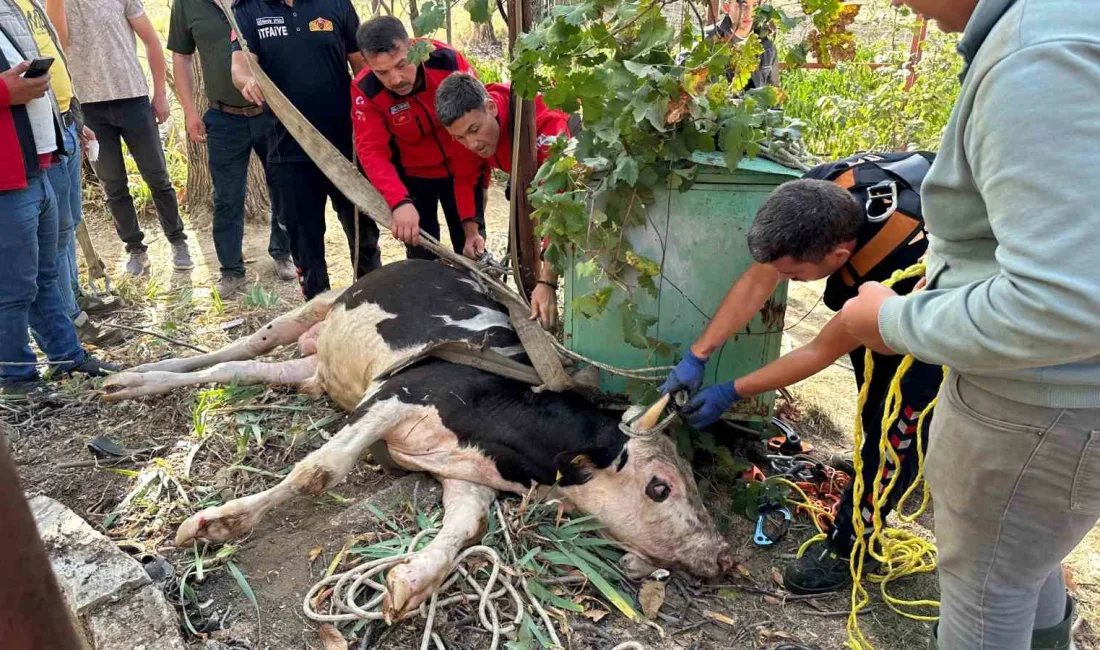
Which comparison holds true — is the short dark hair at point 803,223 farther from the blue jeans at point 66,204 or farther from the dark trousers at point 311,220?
the blue jeans at point 66,204

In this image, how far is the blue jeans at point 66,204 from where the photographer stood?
393 cm

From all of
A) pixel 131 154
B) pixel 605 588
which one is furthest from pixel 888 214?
pixel 131 154

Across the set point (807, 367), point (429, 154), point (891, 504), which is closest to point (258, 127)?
point (429, 154)

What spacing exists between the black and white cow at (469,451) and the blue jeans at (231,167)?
1.98 m

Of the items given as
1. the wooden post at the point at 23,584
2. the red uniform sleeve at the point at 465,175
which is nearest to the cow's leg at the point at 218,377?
the red uniform sleeve at the point at 465,175

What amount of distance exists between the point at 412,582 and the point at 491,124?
2.25 meters

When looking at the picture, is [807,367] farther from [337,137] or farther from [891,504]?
[337,137]

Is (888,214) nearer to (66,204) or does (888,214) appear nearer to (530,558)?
(530,558)

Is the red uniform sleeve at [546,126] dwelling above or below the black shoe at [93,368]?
above

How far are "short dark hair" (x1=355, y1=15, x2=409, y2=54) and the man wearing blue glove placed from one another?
7.17 feet

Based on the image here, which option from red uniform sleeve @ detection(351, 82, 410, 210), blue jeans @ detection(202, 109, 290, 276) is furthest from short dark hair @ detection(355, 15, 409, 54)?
blue jeans @ detection(202, 109, 290, 276)

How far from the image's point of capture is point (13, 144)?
10.9ft

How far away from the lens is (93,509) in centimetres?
301

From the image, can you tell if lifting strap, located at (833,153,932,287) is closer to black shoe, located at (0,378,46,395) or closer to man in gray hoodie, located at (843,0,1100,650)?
man in gray hoodie, located at (843,0,1100,650)
